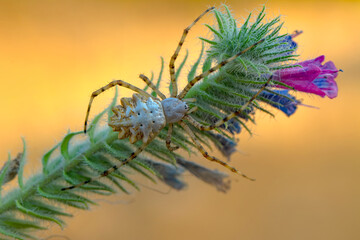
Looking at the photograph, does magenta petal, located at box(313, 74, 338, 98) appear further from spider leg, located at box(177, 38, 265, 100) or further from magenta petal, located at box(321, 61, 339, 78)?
spider leg, located at box(177, 38, 265, 100)

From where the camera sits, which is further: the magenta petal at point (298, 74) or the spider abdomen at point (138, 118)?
the spider abdomen at point (138, 118)

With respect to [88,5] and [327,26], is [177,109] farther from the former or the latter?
[327,26]

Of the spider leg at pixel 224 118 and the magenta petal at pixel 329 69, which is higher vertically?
the spider leg at pixel 224 118

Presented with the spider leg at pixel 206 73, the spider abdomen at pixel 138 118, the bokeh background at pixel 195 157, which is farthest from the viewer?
the bokeh background at pixel 195 157

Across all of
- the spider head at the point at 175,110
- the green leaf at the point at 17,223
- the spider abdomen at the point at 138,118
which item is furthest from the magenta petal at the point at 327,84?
the green leaf at the point at 17,223

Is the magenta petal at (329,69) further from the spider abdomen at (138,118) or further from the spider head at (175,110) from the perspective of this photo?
the spider abdomen at (138,118)

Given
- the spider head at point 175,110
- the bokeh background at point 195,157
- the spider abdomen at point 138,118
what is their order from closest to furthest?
the spider abdomen at point 138,118
the spider head at point 175,110
the bokeh background at point 195,157

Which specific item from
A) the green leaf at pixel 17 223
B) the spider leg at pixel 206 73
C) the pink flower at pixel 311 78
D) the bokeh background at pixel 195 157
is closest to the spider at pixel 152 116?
the spider leg at pixel 206 73

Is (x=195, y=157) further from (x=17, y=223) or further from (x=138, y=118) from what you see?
(x=17, y=223)
